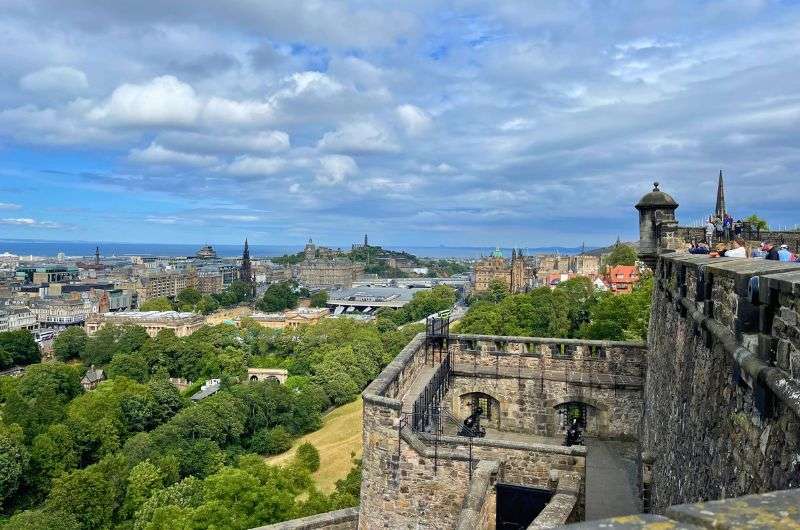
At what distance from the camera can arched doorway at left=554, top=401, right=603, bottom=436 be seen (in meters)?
14.8

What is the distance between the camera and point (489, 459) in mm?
10617

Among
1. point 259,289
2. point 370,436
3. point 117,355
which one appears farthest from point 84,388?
point 259,289

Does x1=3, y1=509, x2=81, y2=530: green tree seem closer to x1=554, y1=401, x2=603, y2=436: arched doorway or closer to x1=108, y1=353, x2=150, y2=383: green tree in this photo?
x1=554, y1=401, x2=603, y2=436: arched doorway

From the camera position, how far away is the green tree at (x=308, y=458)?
39622 millimetres

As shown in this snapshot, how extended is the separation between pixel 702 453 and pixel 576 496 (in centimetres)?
436

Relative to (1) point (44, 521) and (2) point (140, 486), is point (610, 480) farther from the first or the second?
(2) point (140, 486)

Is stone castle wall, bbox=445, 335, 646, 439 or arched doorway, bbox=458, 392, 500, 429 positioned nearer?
stone castle wall, bbox=445, 335, 646, 439

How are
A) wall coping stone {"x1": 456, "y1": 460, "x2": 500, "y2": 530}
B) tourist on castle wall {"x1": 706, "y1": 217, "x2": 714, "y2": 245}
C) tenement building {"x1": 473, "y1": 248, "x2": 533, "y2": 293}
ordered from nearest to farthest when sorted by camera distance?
1. wall coping stone {"x1": 456, "y1": 460, "x2": 500, "y2": 530}
2. tourist on castle wall {"x1": 706, "y1": 217, "x2": 714, "y2": 245}
3. tenement building {"x1": 473, "y1": 248, "x2": 533, "y2": 293}

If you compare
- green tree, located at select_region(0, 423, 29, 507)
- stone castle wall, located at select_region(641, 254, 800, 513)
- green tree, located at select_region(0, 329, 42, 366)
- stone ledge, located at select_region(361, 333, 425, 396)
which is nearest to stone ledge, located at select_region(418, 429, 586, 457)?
stone ledge, located at select_region(361, 333, 425, 396)

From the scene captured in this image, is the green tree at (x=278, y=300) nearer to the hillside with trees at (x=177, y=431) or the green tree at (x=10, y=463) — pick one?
the hillside with trees at (x=177, y=431)

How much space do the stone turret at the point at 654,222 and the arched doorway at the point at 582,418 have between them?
392 cm

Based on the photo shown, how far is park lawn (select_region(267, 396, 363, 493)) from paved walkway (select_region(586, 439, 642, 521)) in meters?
25.8

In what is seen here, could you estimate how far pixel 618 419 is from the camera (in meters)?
14.7

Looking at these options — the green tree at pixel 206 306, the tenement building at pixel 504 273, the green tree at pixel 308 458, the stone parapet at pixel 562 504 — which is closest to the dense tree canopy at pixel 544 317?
the green tree at pixel 308 458
